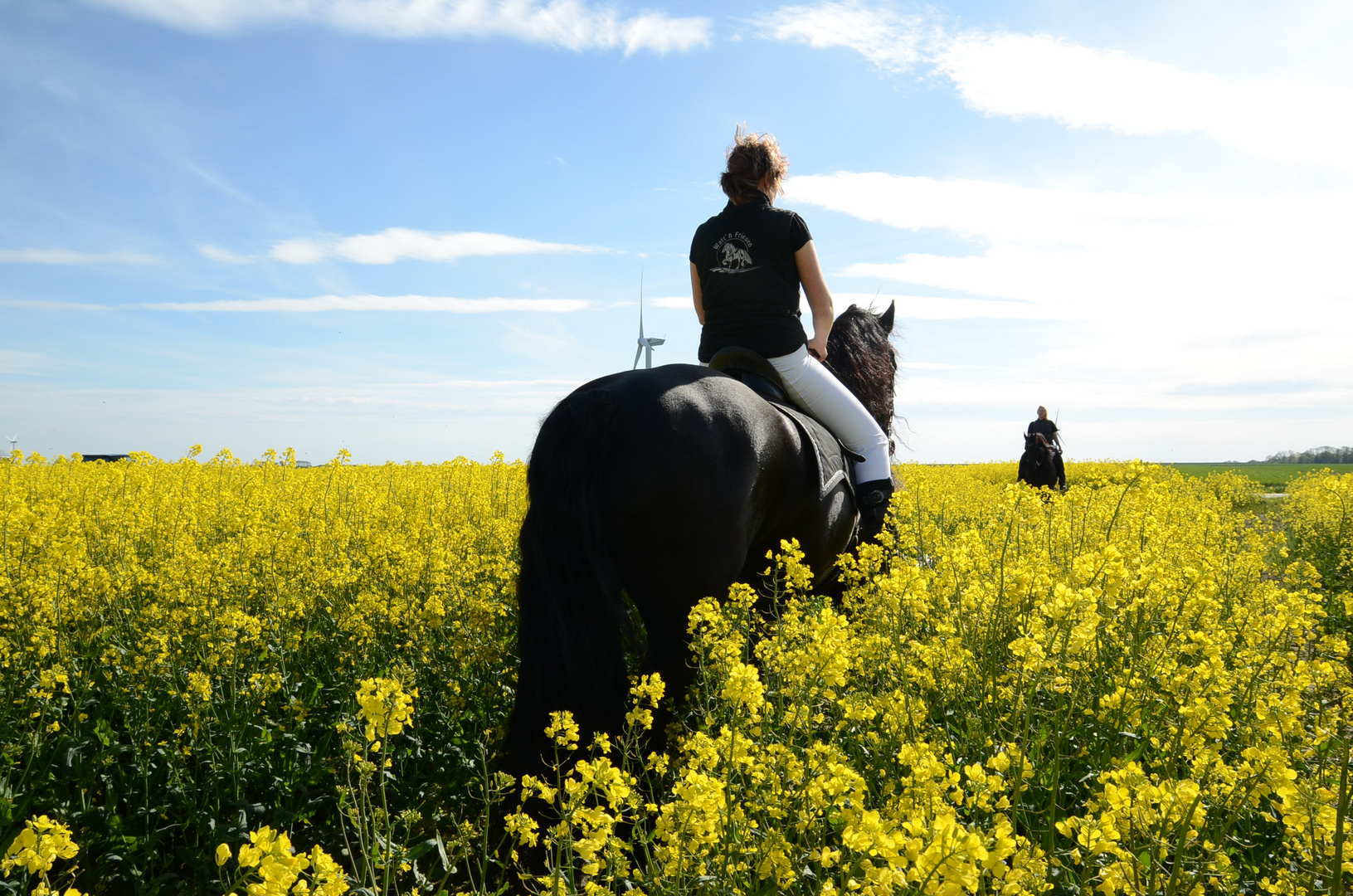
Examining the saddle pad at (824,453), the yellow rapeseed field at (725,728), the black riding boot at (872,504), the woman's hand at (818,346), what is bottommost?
the yellow rapeseed field at (725,728)

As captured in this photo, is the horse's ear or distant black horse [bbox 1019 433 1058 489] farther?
distant black horse [bbox 1019 433 1058 489]

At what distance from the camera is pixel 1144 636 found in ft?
10.4

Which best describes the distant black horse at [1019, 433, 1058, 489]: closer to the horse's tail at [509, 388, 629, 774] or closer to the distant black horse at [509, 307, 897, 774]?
the distant black horse at [509, 307, 897, 774]

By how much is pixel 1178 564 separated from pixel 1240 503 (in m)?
13.8

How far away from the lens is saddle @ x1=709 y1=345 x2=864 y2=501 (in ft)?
11.7

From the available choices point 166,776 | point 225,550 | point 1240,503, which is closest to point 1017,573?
point 166,776

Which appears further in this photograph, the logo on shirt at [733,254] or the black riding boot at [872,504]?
the black riding boot at [872,504]

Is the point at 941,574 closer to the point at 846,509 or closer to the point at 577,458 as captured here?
the point at 846,509

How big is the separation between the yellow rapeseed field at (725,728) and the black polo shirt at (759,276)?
108 cm

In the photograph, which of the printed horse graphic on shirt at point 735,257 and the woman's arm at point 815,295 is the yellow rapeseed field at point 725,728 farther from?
the printed horse graphic on shirt at point 735,257

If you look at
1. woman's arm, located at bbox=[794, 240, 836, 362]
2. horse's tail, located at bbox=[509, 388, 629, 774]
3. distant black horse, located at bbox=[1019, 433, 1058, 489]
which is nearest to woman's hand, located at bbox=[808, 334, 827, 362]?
woman's arm, located at bbox=[794, 240, 836, 362]

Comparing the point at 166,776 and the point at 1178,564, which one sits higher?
the point at 1178,564

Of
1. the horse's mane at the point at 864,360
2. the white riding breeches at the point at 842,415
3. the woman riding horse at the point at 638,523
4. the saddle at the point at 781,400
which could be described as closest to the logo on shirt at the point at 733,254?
the saddle at the point at 781,400

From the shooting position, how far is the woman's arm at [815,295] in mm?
3920
